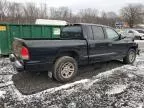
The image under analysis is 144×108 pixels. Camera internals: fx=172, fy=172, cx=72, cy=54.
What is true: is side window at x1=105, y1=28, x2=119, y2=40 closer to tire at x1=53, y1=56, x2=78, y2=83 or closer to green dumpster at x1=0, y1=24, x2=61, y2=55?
tire at x1=53, y1=56, x2=78, y2=83

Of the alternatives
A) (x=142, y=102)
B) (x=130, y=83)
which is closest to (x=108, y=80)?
(x=130, y=83)

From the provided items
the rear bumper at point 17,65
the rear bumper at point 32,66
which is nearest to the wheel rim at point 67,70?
the rear bumper at point 32,66

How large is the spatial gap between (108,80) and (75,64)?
1.15 meters

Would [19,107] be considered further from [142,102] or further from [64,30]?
[64,30]

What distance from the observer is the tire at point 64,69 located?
16.4 ft

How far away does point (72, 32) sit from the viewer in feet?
19.8

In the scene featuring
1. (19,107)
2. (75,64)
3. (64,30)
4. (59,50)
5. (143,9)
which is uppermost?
(143,9)

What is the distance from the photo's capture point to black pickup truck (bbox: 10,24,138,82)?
4.51m

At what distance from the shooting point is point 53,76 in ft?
16.8

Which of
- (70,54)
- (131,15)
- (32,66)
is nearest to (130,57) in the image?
(70,54)

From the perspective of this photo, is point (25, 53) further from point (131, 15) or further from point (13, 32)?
point (131, 15)

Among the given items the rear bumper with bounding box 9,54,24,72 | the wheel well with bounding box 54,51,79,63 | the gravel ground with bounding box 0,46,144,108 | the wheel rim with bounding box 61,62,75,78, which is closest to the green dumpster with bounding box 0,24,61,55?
the gravel ground with bounding box 0,46,144,108

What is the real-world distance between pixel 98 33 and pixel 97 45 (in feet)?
1.58

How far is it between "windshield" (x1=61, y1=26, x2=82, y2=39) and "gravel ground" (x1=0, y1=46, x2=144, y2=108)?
1.35 meters
